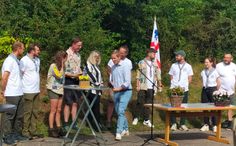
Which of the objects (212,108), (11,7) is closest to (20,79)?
(212,108)

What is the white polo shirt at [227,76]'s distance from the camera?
1441 centimetres

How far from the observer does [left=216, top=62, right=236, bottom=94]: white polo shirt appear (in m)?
14.4

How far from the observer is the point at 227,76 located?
567 inches

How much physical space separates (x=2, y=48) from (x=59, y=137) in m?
4.26

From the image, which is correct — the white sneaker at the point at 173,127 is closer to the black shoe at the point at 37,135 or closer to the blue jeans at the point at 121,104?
the blue jeans at the point at 121,104

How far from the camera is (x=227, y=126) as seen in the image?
14633 mm

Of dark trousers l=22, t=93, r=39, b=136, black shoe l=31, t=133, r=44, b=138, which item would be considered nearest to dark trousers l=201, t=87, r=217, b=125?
black shoe l=31, t=133, r=44, b=138

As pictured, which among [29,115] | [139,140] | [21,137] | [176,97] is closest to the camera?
[176,97]

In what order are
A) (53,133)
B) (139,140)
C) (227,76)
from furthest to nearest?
(227,76)
(53,133)
(139,140)

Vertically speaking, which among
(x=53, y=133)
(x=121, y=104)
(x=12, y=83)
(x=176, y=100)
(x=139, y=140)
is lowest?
(x=139, y=140)

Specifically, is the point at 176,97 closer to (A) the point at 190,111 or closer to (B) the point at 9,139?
(A) the point at 190,111

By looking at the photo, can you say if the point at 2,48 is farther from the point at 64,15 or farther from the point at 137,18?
the point at 137,18

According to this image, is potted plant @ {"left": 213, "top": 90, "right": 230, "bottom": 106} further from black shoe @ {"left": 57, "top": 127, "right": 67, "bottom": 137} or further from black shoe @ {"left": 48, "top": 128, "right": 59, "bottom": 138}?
black shoe @ {"left": 48, "top": 128, "right": 59, "bottom": 138}

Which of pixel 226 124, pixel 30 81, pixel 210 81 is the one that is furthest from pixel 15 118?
pixel 226 124
